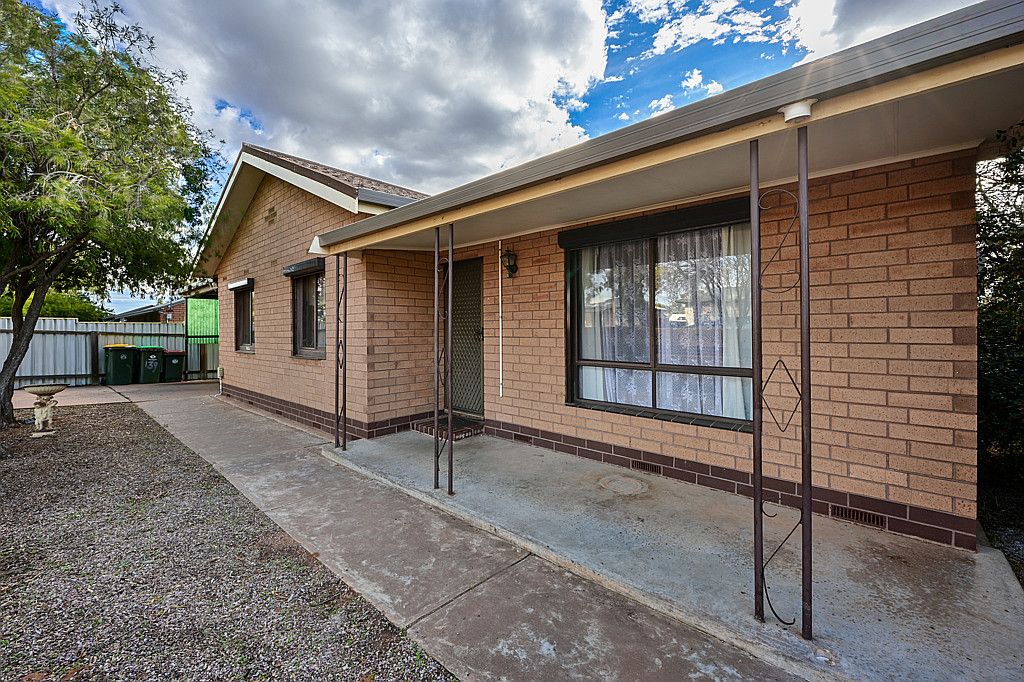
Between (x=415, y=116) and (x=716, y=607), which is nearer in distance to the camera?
(x=716, y=607)

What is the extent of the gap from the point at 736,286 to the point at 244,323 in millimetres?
9157

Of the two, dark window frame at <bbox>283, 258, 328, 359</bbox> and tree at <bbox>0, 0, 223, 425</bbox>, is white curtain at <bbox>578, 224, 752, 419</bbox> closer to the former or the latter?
dark window frame at <bbox>283, 258, 328, 359</bbox>

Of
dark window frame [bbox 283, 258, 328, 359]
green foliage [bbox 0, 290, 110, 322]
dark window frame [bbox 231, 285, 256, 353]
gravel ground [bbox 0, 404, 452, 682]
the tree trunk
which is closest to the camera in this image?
gravel ground [bbox 0, 404, 452, 682]

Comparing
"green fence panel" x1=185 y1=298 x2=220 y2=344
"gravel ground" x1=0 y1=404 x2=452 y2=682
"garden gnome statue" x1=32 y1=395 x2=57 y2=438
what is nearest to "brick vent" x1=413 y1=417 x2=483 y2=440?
"gravel ground" x1=0 y1=404 x2=452 y2=682

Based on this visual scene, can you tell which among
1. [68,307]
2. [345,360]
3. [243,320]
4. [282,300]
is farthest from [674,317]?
[68,307]

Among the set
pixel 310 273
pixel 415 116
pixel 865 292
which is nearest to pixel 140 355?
pixel 310 273

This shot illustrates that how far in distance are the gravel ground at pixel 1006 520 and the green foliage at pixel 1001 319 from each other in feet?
0.71

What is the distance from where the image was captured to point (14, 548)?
3021 mm

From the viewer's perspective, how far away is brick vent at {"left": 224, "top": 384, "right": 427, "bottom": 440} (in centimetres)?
561

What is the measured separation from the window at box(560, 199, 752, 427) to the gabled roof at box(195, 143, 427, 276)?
2529 millimetres

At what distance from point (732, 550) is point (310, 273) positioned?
6316 millimetres

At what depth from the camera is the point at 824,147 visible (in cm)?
259

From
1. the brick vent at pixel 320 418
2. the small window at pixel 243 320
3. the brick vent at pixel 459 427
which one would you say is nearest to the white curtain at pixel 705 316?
the brick vent at pixel 459 427

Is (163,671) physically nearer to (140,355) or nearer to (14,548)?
(14,548)
